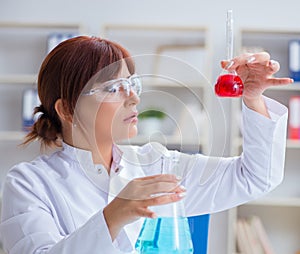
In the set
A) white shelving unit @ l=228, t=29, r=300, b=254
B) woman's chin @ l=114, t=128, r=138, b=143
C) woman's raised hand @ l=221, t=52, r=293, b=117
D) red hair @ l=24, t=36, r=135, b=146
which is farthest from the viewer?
white shelving unit @ l=228, t=29, r=300, b=254

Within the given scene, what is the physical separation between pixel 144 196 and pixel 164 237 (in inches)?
3.3

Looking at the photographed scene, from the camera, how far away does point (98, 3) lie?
12.9 feet

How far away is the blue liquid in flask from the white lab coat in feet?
0.29

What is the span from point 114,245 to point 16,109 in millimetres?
3044

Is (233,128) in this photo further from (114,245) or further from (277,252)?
(114,245)

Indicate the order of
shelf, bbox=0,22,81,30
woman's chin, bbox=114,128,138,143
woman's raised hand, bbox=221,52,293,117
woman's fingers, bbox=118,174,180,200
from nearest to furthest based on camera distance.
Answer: woman's fingers, bbox=118,174,180,200, woman's chin, bbox=114,128,138,143, woman's raised hand, bbox=221,52,293,117, shelf, bbox=0,22,81,30

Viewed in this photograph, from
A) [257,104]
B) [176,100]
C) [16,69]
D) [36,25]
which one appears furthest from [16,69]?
[176,100]

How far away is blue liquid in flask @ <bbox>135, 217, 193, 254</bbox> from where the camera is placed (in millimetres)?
956

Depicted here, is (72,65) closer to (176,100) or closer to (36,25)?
(176,100)

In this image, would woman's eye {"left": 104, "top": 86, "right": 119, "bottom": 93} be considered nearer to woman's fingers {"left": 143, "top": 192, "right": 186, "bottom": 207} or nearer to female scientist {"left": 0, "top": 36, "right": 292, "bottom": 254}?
female scientist {"left": 0, "top": 36, "right": 292, "bottom": 254}

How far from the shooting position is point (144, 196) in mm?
914

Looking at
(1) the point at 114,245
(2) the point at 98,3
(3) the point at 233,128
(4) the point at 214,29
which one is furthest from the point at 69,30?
(1) the point at 114,245

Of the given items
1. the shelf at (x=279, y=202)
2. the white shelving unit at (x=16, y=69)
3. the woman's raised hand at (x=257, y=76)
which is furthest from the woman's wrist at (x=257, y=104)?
the white shelving unit at (x=16, y=69)

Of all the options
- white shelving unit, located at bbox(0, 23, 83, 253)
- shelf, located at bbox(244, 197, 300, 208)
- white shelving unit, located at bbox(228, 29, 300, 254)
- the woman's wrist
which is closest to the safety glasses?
the woman's wrist
